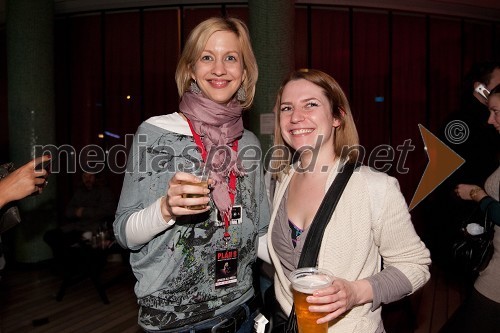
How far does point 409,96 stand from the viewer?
27.1ft

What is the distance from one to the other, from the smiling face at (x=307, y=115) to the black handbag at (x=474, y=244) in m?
1.19

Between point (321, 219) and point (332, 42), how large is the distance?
725cm

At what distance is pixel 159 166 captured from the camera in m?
1.46

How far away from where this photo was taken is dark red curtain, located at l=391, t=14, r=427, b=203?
812cm

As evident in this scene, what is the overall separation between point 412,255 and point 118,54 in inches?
306

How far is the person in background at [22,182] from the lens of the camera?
5.82ft

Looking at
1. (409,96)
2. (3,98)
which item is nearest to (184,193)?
(409,96)

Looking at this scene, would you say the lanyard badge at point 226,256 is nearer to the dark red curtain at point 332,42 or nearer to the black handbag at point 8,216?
the black handbag at point 8,216

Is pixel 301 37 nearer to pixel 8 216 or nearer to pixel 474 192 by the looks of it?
pixel 474 192

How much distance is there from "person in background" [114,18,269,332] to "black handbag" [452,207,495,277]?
130 cm

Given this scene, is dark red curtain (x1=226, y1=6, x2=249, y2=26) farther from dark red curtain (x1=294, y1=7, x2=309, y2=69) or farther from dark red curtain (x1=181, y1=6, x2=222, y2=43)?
dark red curtain (x1=294, y1=7, x2=309, y2=69)

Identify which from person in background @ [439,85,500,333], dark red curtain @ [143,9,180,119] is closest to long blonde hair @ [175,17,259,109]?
person in background @ [439,85,500,333]

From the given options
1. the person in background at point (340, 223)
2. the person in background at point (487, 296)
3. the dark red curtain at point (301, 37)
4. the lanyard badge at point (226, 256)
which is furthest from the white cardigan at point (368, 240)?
the dark red curtain at point (301, 37)

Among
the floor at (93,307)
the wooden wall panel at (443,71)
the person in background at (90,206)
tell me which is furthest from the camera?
the wooden wall panel at (443,71)
